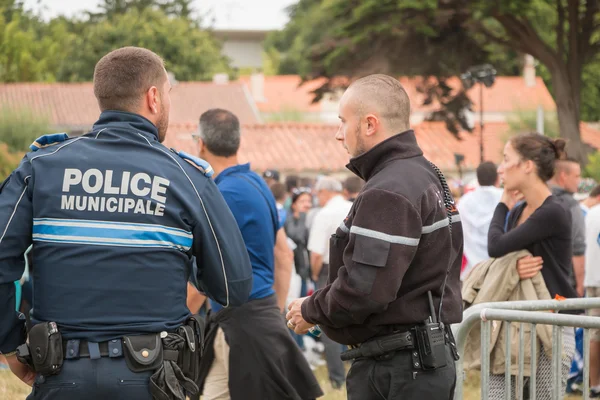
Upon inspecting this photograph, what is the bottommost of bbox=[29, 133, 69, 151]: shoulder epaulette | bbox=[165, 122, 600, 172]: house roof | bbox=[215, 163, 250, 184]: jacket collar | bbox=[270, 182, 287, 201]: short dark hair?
bbox=[165, 122, 600, 172]: house roof

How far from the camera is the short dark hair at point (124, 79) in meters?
3.40

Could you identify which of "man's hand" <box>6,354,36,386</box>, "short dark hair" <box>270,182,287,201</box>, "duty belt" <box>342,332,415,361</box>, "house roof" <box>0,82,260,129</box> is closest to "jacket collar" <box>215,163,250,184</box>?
"duty belt" <box>342,332,415,361</box>

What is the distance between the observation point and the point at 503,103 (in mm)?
62844

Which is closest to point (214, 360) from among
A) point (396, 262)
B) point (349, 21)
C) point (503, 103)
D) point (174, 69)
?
point (396, 262)

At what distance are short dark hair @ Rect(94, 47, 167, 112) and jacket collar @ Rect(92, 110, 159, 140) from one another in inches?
1.7

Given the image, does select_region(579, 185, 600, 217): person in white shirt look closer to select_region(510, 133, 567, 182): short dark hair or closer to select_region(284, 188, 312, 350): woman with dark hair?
select_region(284, 188, 312, 350): woman with dark hair

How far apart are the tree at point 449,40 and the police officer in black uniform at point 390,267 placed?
19840mm

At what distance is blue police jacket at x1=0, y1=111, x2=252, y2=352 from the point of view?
3105 millimetres

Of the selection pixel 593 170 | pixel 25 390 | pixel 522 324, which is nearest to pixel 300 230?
pixel 25 390

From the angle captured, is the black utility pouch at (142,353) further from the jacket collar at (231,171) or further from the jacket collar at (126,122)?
the jacket collar at (231,171)

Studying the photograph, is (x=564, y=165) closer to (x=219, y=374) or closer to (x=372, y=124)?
(x=219, y=374)

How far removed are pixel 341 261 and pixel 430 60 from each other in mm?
21212

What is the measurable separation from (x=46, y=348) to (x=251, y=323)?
2.20m

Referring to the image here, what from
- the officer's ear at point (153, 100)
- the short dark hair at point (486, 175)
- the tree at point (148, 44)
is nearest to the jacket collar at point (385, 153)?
the officer's ear at point (153, 100)
